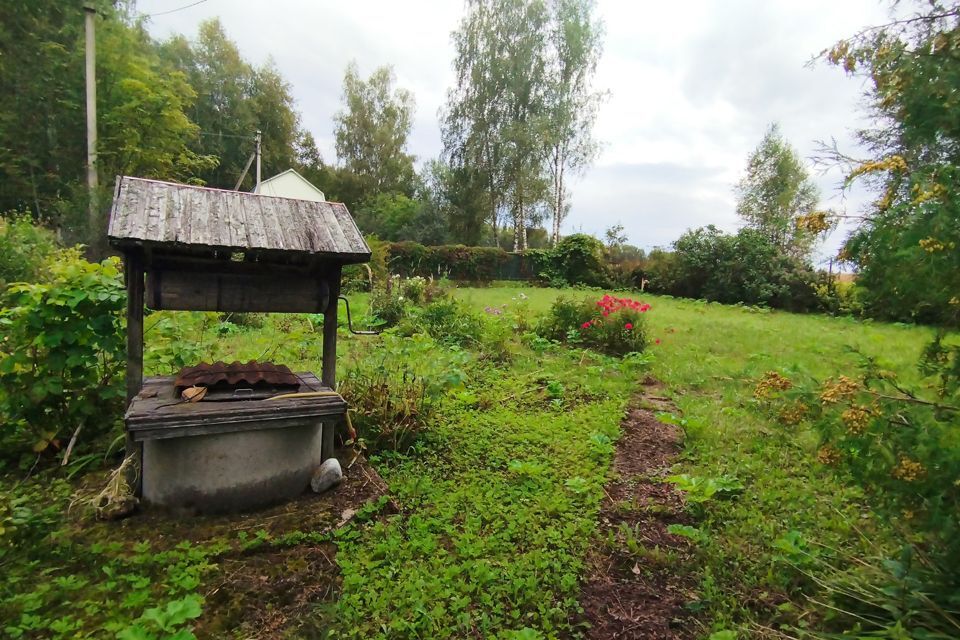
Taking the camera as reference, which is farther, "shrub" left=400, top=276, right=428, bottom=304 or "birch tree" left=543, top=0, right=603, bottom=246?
"birch tree" left=543, top=0, right=603, bottom=246

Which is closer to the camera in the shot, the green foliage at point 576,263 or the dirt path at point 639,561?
the dirt path at point 639,561

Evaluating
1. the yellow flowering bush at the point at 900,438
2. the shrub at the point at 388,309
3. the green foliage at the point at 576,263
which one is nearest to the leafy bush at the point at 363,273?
the shrub at the point at 388,309

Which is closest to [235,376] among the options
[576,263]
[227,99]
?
[576,263]

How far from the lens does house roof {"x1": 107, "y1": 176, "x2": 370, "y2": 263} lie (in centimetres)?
245

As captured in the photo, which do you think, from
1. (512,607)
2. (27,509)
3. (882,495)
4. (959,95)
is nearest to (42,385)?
(27,509)

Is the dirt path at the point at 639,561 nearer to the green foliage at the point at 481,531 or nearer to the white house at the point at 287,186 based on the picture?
the green foliage at the point at 481,531

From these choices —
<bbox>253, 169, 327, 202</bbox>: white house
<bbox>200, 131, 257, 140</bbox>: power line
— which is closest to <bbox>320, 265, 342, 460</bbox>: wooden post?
<bbox>253, 169, 327, 202</bbox>: white house

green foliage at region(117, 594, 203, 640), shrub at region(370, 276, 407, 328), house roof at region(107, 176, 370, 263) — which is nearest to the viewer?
green foliage at region(117, 594, 203, 640)

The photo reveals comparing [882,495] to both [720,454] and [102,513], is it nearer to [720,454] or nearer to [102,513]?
[720,454]

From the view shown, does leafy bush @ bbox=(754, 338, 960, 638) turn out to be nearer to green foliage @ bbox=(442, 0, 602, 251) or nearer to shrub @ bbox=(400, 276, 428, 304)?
shrub @ bbox=(400, 276, 428, 304)

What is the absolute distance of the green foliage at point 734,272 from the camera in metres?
14.6

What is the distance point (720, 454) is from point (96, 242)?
1399 cm

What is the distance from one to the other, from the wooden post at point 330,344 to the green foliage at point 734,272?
1532 cm

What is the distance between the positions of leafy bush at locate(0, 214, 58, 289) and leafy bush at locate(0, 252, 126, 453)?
3870mm
